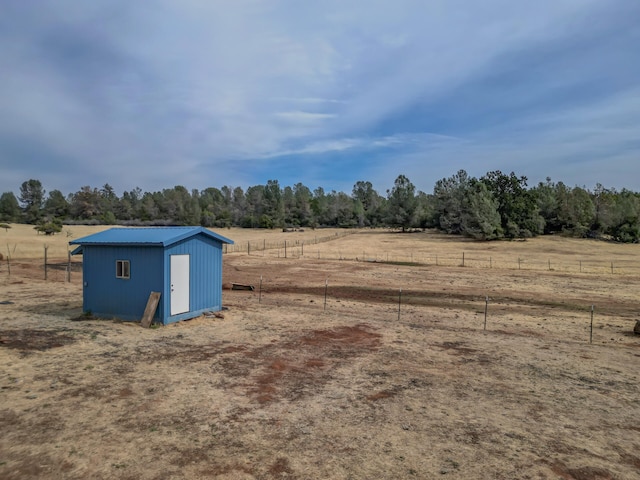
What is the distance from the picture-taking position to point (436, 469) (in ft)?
21.2

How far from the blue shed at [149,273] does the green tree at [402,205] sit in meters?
83.0

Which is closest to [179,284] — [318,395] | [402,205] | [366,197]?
[318,395]

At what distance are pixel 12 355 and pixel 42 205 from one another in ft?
519

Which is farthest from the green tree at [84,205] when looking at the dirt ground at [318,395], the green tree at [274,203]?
the dirt ground at [318,395]

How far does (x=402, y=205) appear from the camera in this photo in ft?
325

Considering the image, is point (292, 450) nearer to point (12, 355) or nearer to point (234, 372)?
point (234, 372)

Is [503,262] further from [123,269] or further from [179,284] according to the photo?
[123,269]

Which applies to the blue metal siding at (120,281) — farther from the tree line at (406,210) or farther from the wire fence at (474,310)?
the tree line at (406,210)

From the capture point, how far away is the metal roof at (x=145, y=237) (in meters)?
16.0

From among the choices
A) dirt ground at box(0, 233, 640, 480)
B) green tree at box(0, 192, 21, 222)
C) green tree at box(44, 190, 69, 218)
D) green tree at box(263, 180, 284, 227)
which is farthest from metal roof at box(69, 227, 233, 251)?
green tree at box(44, 190, 69, 218)

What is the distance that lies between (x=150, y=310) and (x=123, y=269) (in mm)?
2345

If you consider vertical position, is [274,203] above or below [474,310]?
above

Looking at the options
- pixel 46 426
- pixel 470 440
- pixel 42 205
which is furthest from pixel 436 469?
pixel 42 205

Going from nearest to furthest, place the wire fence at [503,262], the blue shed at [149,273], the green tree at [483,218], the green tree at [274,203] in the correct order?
the blue shed at [149,273]
the wire fence at [503,262]
the green tree at [483,218]
the green tree at [274,203]
